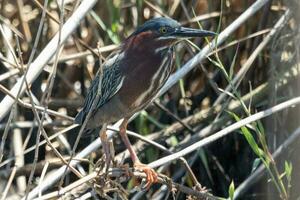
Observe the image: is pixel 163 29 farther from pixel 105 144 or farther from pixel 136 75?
pixel 105 144

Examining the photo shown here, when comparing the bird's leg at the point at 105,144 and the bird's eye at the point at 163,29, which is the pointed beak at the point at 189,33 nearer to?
the bird's eye at the point at 163,29

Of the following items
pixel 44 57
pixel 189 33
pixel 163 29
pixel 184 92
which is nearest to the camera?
pixel 44 57

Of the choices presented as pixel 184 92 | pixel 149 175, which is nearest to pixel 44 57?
pixel 149 175

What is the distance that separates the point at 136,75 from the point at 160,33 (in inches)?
7.9

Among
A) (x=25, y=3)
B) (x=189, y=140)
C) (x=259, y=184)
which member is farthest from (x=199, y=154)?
(x=25, y=3)

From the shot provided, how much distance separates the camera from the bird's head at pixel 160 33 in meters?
2.83

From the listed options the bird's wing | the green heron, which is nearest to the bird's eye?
the green heron

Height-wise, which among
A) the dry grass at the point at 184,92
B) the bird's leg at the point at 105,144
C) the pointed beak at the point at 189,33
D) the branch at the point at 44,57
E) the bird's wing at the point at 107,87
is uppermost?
the branch at the point at 44,57

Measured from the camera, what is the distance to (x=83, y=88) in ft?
13.1

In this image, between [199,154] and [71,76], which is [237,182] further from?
[71,76]

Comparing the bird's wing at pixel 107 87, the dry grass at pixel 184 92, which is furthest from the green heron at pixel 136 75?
the dry grass at pixel 184 92

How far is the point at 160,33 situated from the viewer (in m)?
2.90

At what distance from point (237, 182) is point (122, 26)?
1023 millimetres

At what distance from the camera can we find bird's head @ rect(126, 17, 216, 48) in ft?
9.28
